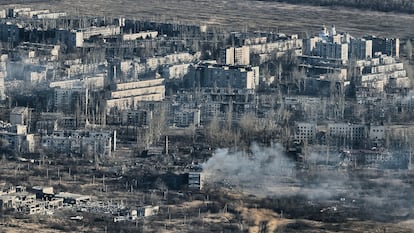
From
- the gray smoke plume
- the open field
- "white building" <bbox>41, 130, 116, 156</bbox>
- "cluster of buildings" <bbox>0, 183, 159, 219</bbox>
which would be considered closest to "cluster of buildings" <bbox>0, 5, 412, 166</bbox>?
"white building" <bbox>41, 130, 116, 156</bbox>

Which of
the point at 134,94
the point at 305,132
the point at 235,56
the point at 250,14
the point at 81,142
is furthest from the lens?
the point at 250,14

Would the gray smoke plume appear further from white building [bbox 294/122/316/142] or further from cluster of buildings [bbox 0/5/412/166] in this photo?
cluster of buildings [bbox 0/5/412/166]

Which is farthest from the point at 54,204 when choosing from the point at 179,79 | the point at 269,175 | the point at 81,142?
the point at 179,79

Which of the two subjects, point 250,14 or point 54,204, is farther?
point 250,14

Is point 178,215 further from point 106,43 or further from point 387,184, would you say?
point 106,43

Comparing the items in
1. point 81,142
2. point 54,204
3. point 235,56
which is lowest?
point 54,204

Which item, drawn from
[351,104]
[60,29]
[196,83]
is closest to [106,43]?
[60,29]

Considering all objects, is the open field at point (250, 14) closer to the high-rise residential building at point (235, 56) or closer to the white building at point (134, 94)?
the high-rise residential building at point (235, 56)

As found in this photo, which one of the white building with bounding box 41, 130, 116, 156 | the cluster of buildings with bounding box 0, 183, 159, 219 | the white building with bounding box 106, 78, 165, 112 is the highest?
the white building with bounding box 106, 78, 165, 112

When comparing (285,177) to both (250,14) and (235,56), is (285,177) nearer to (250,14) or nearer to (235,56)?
(235,56)
